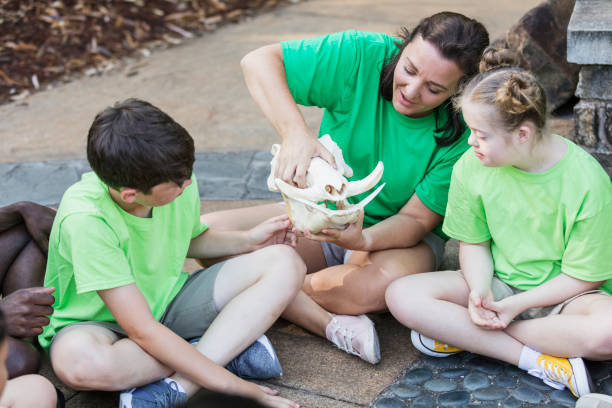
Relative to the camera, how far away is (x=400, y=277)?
101 inches

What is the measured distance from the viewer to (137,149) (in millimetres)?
2102

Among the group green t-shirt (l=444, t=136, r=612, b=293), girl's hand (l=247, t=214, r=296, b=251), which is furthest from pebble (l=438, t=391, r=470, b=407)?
girl's hand (l=247, t=214, r=296, b=251)

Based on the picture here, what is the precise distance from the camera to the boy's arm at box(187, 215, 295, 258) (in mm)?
2627

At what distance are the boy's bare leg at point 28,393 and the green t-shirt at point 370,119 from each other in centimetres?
123

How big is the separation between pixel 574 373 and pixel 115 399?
1.34 m

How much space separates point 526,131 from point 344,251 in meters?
0.90

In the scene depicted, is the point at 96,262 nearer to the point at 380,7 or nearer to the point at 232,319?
the point at 232,319

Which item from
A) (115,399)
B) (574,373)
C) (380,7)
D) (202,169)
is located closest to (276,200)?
(202,169)

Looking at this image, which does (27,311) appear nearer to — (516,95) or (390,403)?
(390,403)

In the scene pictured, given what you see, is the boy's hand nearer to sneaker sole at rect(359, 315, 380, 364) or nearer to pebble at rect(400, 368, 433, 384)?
sneaker sole at rect(359, 315, 380, 364)

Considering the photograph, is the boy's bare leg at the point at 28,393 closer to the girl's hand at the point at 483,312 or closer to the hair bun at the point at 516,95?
the girl's hand at the point at 483,312

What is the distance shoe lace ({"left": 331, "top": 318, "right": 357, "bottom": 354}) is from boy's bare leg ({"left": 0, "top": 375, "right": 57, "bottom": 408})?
0.89 metres

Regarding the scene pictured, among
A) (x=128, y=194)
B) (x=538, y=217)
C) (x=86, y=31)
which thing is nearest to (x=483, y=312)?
(x=538, y=217)

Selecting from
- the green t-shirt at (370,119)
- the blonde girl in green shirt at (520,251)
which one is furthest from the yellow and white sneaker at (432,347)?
the green t-shirt at (370,119)
